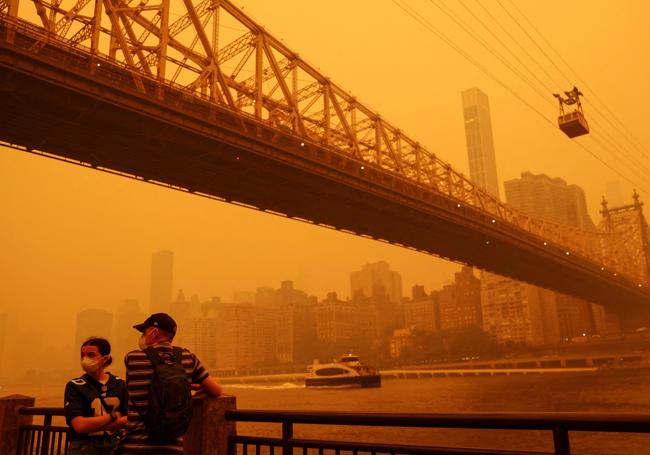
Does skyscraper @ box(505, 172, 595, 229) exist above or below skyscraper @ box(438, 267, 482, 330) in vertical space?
above

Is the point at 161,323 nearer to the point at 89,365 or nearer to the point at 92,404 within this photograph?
the point at 89,365

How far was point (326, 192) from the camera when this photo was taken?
1244 inches

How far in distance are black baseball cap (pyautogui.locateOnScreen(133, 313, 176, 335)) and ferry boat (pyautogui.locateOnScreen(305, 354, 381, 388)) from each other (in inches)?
2225

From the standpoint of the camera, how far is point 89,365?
4.16m

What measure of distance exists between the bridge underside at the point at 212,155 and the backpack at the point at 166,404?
1898cm

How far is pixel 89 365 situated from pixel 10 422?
366cm

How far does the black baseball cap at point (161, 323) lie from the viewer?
384 centimetres

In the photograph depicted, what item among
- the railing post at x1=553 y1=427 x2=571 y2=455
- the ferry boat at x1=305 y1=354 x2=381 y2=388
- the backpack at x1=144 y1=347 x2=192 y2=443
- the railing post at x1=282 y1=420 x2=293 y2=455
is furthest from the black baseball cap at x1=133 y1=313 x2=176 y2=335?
the ferry boat at x1=305 y1=354 x2=381 y2=388

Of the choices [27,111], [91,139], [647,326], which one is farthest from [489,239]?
[647,326]

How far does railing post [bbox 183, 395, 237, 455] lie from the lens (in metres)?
4.59

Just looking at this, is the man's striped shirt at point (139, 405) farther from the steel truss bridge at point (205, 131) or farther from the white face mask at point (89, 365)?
the steel truss bridge at point (205, 131)

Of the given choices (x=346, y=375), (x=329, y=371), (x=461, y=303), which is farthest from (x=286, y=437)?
(x=461, y=303)

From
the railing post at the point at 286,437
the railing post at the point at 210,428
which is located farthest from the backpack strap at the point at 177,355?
the railing post at the point at 286,437

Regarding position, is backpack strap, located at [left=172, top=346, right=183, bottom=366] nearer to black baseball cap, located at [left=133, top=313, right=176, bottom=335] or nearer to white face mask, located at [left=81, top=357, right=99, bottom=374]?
black baseball cap, located at [left=133, top=313, right=176, bottom=335]
